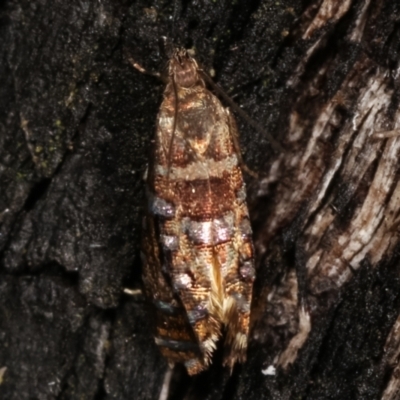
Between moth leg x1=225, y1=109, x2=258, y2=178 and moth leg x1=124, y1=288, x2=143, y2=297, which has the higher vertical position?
moth leg x1=225, y1=109, x2=258, y2=178

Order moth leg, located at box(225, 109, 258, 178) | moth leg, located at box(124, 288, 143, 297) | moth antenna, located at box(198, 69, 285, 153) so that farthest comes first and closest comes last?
1. moth leg, located at box(124, 288, 143, 297)
2. moth leg, located at box(225, 109, 258, 178)
3. moth antenna, located at box(198, 69, 285, 153)

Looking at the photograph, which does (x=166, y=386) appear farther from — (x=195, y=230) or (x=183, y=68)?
(x=183, y=68)

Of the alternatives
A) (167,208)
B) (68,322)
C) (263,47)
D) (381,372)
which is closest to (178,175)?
(167,208)

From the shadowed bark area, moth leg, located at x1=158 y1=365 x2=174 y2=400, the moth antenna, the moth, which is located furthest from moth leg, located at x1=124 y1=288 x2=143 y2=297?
the moth antenna

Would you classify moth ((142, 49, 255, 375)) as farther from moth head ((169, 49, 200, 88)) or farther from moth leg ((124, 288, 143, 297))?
moth leg ((124, 288, 143, 297))

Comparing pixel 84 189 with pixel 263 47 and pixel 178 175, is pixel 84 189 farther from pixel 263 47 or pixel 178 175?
pixel 263 47

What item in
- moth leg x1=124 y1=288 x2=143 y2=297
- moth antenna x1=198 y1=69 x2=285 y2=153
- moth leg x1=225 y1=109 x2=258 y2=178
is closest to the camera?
moth antenna x1=198 y1=69 x2=285 y2=153
